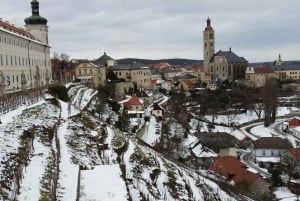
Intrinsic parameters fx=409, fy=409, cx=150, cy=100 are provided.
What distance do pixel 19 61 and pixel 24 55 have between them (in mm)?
2534

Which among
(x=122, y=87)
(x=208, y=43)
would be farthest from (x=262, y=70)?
(x=122, y=87)

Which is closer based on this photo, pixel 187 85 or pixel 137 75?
pixel 137 75

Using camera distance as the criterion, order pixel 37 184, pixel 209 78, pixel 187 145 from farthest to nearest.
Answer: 1. pixel 209 78
2. pixel 187 145
3. pixel 37 184

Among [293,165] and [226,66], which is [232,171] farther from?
[226,66]

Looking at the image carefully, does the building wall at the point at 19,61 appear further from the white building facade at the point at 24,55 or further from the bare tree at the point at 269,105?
the bare tree at the point at 269,105

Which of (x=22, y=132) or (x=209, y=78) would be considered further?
(x=209, y=78)

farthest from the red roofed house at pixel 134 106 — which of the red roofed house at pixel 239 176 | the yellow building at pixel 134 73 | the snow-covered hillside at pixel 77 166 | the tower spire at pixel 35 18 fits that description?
the yellow building at pixel 134 73

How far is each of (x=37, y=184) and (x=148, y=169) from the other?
829 centimetres

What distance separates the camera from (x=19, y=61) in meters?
47.3

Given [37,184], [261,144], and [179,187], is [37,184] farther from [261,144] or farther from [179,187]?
[261,144]

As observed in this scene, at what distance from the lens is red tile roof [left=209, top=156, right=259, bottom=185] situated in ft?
99.5

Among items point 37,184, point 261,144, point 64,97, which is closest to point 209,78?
point 261,144

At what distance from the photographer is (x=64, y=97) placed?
3931 cm

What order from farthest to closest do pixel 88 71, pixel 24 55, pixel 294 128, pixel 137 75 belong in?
pixel 137 75, pixel 88 71, pixel 294 128, pixel 24 55
